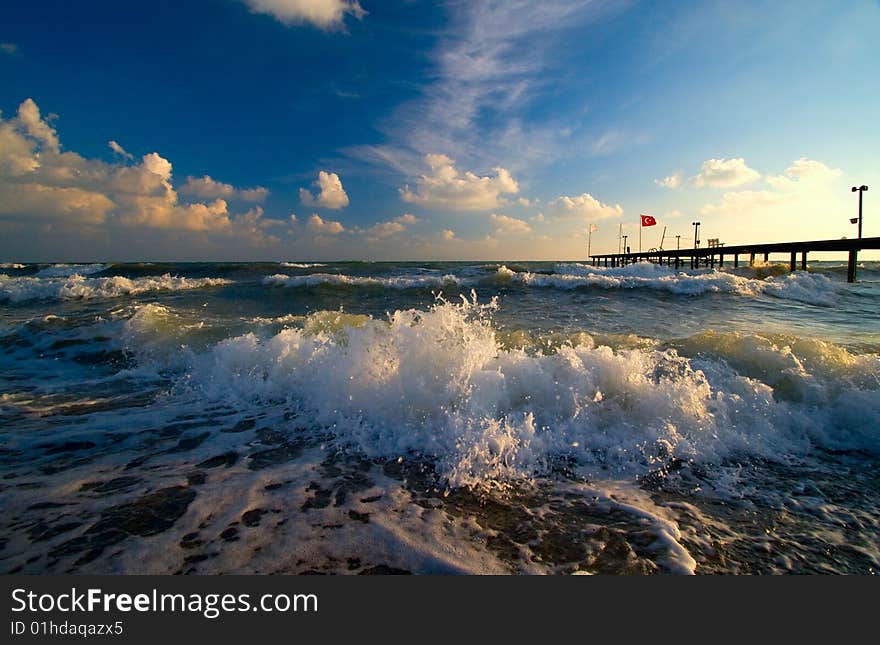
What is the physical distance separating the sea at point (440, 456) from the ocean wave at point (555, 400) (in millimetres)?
24

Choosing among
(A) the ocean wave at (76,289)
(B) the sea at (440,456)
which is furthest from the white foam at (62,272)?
(B) the sea at (440,456)

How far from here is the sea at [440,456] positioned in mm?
2361

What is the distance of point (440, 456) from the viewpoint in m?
3.55

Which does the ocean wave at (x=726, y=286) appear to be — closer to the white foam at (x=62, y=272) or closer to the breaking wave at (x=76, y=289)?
the breaking wave at (x=76, y=289)

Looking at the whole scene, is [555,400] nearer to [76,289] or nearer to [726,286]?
[726,286]

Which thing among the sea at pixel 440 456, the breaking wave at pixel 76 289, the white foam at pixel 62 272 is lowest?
the sea at pixel 440 456

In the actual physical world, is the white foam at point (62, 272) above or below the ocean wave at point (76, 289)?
above

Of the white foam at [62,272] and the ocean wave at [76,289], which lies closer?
the ocean wave at [76,289]

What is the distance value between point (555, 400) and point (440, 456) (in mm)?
1560

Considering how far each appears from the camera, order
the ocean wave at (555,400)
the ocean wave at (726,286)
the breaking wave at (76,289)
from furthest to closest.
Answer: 1. the breaking wave at (76,289)
2. the ocean wave at (726,286)
3. the ocean wave at (555,400)

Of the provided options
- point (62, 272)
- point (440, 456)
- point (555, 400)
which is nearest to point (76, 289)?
point (440, 456)

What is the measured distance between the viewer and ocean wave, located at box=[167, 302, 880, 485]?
368 cm

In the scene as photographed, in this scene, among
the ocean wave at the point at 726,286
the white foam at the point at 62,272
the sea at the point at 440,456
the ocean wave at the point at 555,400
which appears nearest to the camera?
the sea at the point at 440,456

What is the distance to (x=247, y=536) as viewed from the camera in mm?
2461
